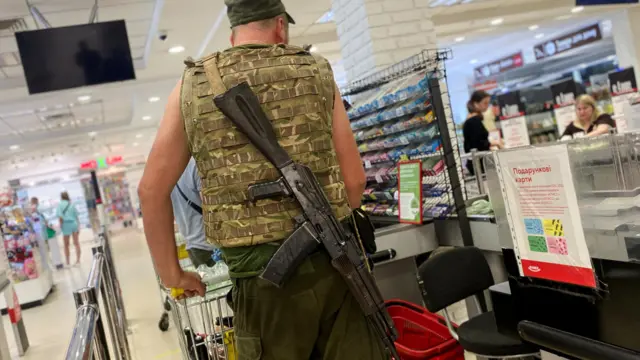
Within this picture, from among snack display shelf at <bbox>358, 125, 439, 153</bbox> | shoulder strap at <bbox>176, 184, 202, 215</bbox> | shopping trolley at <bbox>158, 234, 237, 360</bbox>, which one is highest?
snack display shelf at <bbox>358, 125, 439, 153</bbox>

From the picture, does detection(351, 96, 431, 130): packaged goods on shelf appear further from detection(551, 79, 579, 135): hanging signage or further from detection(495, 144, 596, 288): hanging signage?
detection(551, 79, 579, 135): hanging signage

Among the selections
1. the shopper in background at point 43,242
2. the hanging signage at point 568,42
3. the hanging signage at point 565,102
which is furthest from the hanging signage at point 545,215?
the hanging signage at point 568,42

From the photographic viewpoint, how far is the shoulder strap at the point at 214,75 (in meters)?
1.44

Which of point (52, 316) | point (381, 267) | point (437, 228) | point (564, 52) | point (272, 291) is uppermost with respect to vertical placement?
point (564, 52)

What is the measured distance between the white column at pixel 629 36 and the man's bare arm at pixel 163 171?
10890 millimetres

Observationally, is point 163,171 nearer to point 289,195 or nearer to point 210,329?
point 289,195

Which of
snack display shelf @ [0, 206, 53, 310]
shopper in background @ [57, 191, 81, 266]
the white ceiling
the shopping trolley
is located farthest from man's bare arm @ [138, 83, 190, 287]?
shopper in background @ [57, 191, 81, 266]

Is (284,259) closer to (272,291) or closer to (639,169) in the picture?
(272,291)

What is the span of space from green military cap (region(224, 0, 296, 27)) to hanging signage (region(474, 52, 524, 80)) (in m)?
15.3

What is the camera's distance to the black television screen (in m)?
5.12

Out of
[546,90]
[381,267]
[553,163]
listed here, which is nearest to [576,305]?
[553,163]

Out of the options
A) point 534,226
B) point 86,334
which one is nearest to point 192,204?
point 86,334

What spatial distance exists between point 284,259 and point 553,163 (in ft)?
2.94

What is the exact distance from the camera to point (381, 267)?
3.34 metres
